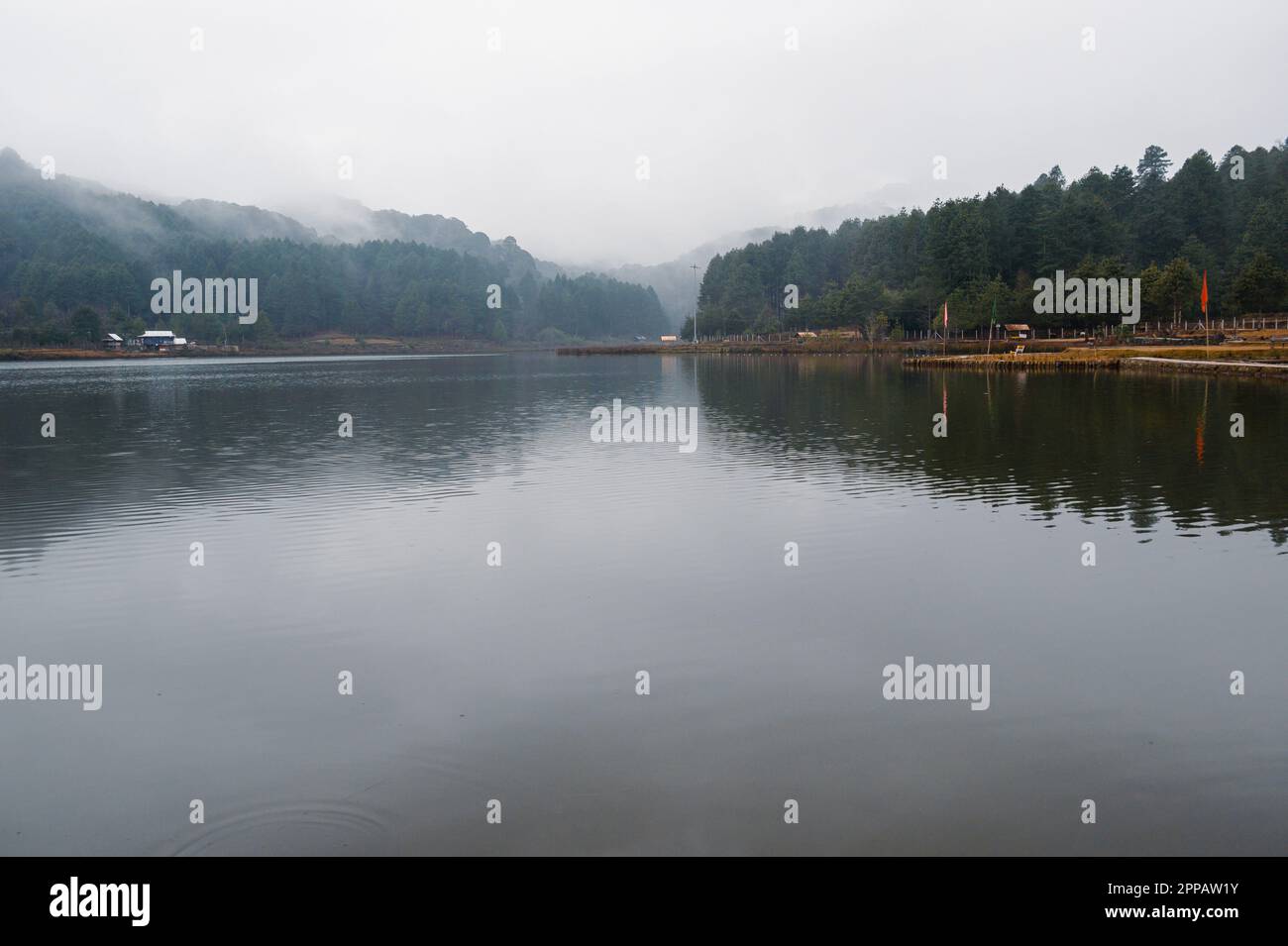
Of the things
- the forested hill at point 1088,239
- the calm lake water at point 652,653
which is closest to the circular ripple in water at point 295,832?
the calm lake water at point 652,653

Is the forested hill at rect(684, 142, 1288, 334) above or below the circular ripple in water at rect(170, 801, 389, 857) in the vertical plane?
above

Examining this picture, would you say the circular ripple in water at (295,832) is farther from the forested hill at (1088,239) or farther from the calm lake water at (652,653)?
the forested hill at (1088,239)

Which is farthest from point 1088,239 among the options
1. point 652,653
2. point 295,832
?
point 295,832

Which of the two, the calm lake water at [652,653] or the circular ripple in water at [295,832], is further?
the calm lake water at [652,653]

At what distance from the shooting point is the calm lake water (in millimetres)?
9820

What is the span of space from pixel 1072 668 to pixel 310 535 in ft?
57.1

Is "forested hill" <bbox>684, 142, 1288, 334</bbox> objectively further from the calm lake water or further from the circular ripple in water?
the circular ripple in water

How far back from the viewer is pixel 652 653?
14.9 metres

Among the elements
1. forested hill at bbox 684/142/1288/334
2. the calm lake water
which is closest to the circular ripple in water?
the calm lake water

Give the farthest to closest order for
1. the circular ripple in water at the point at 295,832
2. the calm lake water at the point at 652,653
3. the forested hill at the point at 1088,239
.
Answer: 1. the forested hill at the point at 1088,239
2. the calm lake water at the point at 652,653
3. the circular ripple in water at the point at 295,832

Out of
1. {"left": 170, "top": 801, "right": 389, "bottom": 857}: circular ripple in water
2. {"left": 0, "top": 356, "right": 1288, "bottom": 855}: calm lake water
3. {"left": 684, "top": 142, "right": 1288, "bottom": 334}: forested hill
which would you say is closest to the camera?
{"left": 170, "top": 801, "right": 389, "bottom": 857}: circular ripple in water

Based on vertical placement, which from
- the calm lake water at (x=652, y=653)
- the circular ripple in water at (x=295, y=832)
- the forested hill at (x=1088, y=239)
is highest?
the forested hill at (x=1088, y=239)

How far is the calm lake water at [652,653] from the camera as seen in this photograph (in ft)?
32.2
